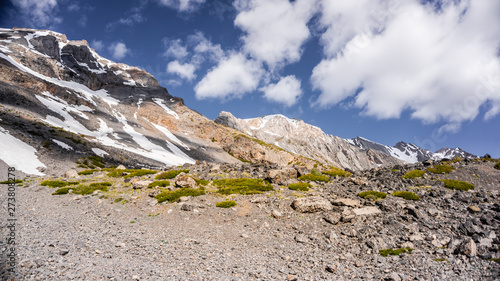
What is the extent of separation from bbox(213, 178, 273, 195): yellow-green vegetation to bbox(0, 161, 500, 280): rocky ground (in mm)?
1200

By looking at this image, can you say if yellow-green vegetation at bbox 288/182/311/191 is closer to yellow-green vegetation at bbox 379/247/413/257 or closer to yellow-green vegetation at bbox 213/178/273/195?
yellow-green vegetation at bbox 213/178/273/195

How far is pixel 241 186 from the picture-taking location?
2239 cm

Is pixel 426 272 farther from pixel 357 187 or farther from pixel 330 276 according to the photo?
pixel 357 187

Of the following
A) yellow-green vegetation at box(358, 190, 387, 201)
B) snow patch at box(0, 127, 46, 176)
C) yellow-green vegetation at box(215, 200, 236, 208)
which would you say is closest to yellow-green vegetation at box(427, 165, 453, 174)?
yellow-green vegetation at box(358, 190, 387, 201)

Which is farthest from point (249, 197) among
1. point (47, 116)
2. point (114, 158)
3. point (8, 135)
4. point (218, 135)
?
point (218, 135)

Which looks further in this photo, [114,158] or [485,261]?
[114,158]

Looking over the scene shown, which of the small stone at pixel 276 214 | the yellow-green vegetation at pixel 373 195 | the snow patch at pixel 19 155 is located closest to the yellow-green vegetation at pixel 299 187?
the yellow-green vegetation at pixel 373 195

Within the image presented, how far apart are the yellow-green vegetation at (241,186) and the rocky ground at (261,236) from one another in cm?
120

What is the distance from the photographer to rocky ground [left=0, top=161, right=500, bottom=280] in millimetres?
8812

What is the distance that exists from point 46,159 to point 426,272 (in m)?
60.7

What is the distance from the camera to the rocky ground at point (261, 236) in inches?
347

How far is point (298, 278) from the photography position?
8.91m

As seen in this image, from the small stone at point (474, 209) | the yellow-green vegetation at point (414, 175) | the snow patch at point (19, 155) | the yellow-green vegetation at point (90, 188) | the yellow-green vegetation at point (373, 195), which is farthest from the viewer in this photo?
the snow patch at point (19, 155)

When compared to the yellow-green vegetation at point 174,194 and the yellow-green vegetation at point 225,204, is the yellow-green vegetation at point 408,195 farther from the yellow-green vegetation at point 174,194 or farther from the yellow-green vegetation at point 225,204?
the yellow-green vegetation at point 174,194
